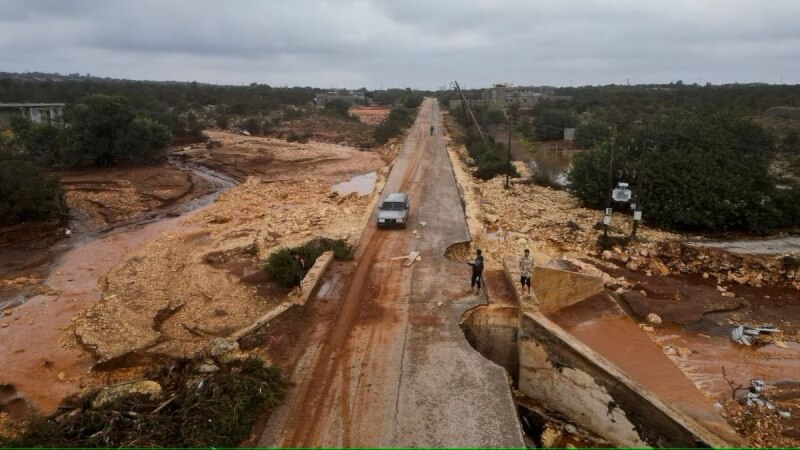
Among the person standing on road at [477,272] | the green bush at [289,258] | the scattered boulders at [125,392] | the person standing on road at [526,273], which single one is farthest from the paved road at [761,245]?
the scattered boulders at [125,392]

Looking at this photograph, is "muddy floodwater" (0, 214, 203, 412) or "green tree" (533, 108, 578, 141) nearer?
"muddy floodwater" (0, 214, 203, 412)

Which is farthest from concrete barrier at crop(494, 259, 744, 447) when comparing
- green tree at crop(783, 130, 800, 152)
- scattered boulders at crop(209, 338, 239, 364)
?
green tree at crop(783, 130, 800, 152)

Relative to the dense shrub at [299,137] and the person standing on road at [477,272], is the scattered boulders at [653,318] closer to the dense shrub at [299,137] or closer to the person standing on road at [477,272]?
the person standing on road at [477,272]

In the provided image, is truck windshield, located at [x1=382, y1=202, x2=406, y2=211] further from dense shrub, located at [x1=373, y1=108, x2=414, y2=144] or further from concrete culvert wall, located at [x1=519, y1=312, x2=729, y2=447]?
dense shrub, located at [x1=373, y1=108, x2=414, y2=144]

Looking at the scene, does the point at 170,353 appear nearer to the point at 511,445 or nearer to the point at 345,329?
the point at 345,329

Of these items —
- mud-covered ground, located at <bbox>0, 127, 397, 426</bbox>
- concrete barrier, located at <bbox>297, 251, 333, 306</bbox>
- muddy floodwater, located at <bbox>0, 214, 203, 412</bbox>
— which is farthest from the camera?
concrete barrier, located at <bbox>297, 251, 333, 306</bbox>

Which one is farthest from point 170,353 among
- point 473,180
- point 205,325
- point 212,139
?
point 212,139
